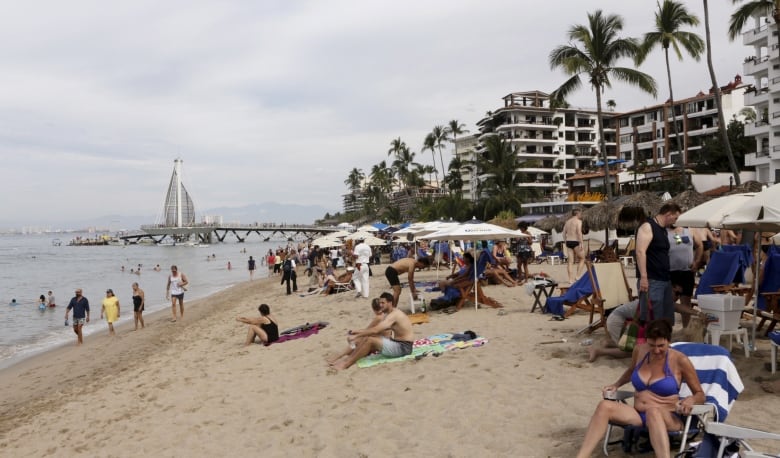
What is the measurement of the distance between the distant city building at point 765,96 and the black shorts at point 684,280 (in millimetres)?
35312

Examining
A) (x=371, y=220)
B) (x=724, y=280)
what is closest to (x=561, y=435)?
(x=724, y=280)

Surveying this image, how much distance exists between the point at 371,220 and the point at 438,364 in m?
95.3

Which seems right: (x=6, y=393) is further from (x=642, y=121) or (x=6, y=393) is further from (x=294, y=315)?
(x=642, y=121)

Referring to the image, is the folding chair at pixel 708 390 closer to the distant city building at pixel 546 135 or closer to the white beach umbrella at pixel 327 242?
the white beach umbrella at pixel 327 242

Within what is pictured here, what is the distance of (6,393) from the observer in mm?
9484

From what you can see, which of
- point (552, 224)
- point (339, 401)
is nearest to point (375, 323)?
point (339, 401)

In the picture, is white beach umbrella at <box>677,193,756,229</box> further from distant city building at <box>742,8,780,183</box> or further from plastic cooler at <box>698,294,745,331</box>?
distant city building at <box>742,8,780,183</box>

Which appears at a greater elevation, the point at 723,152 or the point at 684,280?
the point at 723,152

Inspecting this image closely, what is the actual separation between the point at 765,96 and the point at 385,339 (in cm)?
4086

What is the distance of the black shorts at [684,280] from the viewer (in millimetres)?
6766

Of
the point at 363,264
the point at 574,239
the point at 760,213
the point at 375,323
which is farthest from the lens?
the point at 363,264

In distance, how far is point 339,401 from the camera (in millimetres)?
5758

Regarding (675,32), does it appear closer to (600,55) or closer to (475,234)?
(600,55)

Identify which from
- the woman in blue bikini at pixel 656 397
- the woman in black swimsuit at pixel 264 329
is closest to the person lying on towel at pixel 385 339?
the woman in black swimsuit at pixel 264 329
